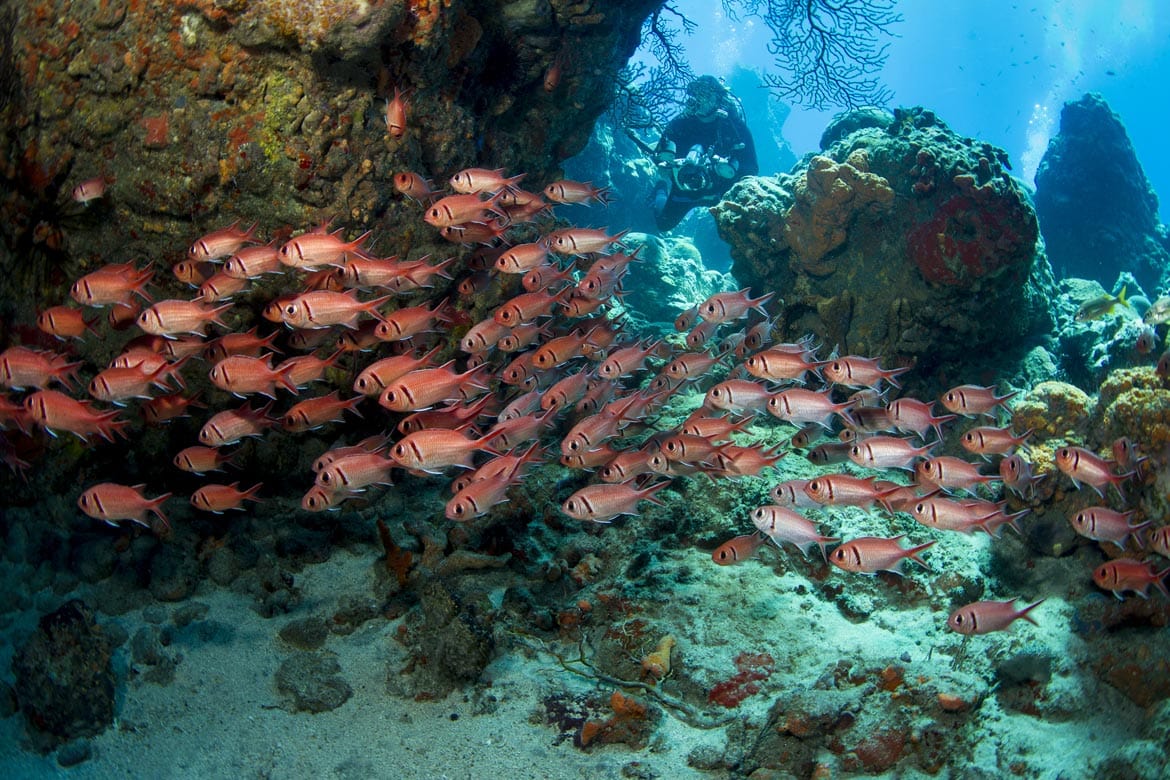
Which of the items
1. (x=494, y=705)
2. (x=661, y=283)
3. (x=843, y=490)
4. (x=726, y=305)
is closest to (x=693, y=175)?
(x=661, y=283)

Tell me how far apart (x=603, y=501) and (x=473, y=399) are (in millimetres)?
2060

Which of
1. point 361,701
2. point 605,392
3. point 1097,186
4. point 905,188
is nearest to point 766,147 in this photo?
point 1097,186

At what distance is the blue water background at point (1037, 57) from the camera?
299 feet

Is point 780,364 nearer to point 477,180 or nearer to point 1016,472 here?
point 1016,472

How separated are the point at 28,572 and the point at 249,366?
325 centimetres

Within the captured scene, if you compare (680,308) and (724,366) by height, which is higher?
(680,308)

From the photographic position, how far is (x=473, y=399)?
19.0 ft

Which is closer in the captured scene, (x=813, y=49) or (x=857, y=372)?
(x=857, y=372)

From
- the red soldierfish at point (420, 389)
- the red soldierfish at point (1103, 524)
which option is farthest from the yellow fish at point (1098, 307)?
the red soldierfish at point (420, 389)

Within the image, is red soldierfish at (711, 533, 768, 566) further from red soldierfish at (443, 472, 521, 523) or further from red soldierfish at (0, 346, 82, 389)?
red soldierfish at (0, 346, 82, 389)

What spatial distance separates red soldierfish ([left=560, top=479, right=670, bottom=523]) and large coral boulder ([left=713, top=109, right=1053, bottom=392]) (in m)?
6.37

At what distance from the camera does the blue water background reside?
91125 millimetres

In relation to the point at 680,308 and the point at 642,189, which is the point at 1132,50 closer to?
the point at 642,189

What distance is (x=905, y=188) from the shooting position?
935 centimetres
